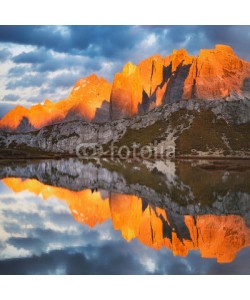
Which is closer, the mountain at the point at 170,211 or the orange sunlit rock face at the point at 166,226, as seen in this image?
the orange sunlit rock face at the point at 166,226

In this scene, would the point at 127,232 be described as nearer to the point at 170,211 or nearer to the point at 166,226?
the point at 166,226

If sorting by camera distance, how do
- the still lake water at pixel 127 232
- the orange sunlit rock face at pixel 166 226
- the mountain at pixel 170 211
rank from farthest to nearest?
1. the mountain at pixel 170 211
2. the orange sunlit rock face at pixel 166 226
3. the still lake water at pixel 127 232

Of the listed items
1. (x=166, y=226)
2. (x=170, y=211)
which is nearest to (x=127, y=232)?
(x=166, y=226)

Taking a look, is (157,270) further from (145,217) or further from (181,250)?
(145,217)

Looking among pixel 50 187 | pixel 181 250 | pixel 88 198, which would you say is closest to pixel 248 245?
pixel 181 250

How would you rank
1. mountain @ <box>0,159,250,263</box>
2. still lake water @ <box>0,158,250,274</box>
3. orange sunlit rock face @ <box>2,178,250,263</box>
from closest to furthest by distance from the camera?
still lake water @ <box>0,158,250,274</box>
orange sunlit rock face @ <box>2,178,250,263</box>
mountain @ <box>0,159,250,263</box>
